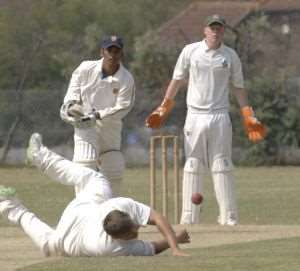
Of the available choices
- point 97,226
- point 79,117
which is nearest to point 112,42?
point 79,117

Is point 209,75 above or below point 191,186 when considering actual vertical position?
above

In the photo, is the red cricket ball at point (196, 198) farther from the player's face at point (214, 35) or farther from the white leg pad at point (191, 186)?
the player's face at point (214, 35)

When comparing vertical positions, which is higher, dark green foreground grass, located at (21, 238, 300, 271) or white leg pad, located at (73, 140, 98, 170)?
white leg pad, located at (73, 140, 98, 170)

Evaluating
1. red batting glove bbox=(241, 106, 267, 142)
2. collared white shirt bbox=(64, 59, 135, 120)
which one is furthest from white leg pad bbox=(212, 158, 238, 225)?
collared white shirt bbox=(64, 59, 135, 120)

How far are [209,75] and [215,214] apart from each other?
163 inches

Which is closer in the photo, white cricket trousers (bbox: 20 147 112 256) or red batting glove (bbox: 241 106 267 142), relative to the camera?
white cricket trousers (bbox: 20 147 112 256)

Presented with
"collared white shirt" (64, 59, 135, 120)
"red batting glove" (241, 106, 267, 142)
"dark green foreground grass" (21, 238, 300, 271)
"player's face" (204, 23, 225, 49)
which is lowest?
"dark green foreground grass" (21, 238, 300, 271)

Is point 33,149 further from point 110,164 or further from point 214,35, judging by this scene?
point 214,35

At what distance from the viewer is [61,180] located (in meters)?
10.3

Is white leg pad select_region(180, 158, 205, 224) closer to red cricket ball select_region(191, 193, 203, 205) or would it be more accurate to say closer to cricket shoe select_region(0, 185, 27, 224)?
red cricket ball select_region(191, 193, 203, 205)

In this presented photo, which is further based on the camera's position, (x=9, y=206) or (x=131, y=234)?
(x=9, y=206)

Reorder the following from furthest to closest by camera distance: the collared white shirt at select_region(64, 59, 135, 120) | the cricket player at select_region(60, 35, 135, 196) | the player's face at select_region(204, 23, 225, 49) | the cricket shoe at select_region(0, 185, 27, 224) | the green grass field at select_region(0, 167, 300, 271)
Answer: the player's face at select_region(204, 23, 225, 49) < the collared white shirt at select_region(64, 59, 135, 120) < the cricket player at select_region(60, 35, 135, 196) < the cricket shoe at select_region(0, 185, 27, 224) < the green grass field at select_region(0, 167, 300, 271)

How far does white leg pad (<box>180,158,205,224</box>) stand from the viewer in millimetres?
12953

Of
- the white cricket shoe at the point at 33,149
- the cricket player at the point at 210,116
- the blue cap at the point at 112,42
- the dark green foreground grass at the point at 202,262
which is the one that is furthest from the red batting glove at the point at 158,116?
the dark green foreground grass at the point at 202,262
